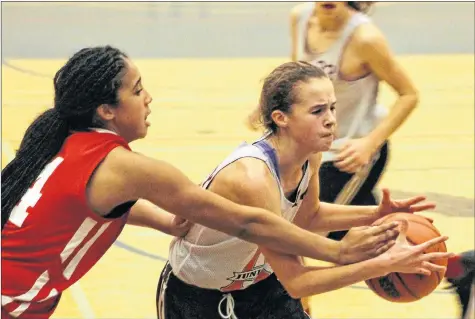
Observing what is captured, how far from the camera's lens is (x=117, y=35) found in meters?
15.2

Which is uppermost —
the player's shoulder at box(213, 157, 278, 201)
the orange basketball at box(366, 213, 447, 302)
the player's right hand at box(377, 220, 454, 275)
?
the player's shoulder at box(213, 157, 278, 201)

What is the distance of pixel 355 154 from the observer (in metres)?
4.30

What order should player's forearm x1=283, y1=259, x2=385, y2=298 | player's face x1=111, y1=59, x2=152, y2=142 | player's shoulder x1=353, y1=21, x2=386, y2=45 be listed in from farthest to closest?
player's shoulder x1=353, y1=21, x2=386, y2=45 < player's forearm x1=283, y1=259, x2=385, y2=298 < player's face x1=111, y1=59, x2=152, y2=142

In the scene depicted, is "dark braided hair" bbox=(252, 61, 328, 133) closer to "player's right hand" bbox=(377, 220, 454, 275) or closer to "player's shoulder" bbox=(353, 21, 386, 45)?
"player's right hand" bbox=(377, 220, 454, 275)

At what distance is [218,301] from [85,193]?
83cm

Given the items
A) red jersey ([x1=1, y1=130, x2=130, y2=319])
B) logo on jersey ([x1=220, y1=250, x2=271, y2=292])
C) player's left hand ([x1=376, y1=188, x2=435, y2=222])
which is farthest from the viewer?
player's left hand ([x1=376, y1=188, x2=435, y2=222])

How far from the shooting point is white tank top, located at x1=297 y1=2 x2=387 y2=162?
456cm

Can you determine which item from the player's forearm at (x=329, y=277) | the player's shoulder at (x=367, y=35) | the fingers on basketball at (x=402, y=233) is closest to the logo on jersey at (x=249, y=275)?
the player's forearm at (x=329, y=277)

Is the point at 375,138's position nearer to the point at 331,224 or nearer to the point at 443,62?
the point at 331,224

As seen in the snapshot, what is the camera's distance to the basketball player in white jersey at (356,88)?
4484 millimetres

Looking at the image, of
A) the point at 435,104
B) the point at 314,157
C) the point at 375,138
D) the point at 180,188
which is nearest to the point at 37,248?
the point at 180,188

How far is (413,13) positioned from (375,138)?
15645 mm

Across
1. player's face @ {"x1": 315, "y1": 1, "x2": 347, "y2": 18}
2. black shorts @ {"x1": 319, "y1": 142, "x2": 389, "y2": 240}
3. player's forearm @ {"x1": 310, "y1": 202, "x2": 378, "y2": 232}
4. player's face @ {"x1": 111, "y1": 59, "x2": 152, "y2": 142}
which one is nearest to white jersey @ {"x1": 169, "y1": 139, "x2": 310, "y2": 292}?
player's forearm @ {"x1": 310, "y1": 202, "x2": 378, "y2": 232}

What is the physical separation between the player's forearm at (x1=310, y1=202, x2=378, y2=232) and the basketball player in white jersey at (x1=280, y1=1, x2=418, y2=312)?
0.88 metres
